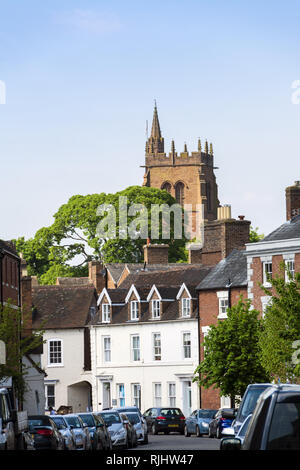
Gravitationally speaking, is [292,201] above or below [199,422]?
above

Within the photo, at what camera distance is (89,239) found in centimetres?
11775

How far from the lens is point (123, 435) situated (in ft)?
151

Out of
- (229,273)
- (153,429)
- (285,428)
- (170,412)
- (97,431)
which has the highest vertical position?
(229,273)

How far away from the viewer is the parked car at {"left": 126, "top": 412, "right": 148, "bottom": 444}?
5144 cm

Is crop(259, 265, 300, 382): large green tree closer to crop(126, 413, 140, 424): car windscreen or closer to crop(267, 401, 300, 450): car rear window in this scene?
crop(126, 413, 140, 424): car windscreen

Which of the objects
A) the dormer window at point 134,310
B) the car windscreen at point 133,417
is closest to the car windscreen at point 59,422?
the car windscreen at point 133,417

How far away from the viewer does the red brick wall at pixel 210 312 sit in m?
73.6

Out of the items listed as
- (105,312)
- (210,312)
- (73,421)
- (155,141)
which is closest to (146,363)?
(105,312)

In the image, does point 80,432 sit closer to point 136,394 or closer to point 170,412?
point 170,412

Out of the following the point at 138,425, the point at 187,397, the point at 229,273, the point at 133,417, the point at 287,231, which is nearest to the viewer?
the point at 138,425

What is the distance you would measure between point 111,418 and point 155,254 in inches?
2162

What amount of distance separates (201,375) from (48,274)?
142 feet

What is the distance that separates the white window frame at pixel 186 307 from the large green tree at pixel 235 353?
13.3 m

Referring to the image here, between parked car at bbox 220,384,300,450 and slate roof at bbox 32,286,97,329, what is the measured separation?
75.9 m
